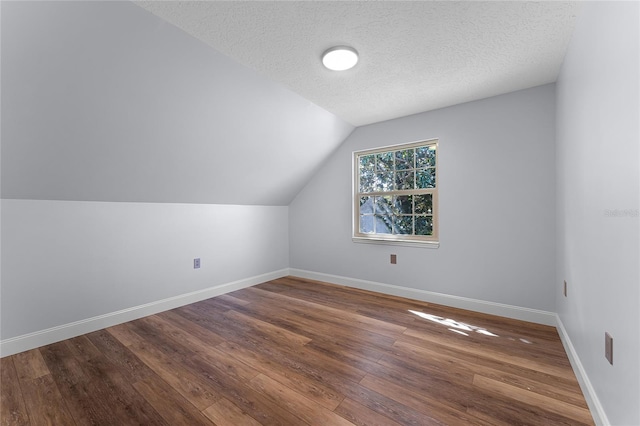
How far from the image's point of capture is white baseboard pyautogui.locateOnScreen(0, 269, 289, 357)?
2067 millimetres

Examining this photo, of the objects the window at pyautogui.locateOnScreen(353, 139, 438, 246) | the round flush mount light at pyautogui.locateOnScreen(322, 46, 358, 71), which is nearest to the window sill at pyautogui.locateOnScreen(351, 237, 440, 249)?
the window at pyautogui.locateOnScreen(353, 139, 438, 246)

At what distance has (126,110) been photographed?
1.99 metres

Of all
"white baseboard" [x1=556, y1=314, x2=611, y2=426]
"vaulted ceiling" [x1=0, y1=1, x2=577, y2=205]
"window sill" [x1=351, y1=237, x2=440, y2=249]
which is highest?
"vaulted ceiling" [x1=0, y1=1, x2=577, y2=205]

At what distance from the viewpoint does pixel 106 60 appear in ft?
5.47

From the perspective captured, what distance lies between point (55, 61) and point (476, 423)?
314 centimetres

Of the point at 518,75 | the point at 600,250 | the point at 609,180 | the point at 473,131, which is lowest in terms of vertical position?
the point at 600,250

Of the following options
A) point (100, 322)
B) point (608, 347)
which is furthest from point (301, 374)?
point (100, 322)

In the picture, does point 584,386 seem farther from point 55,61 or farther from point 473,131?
point 55,61

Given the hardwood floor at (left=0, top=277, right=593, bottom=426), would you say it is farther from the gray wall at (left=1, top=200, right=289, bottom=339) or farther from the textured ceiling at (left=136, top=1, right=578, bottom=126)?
the textured ceiling at (left=136, top=1, right=578, bottom=126)

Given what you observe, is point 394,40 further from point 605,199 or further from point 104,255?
point 104,255

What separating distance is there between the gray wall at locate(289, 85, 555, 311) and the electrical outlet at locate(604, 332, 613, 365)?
4.97ft

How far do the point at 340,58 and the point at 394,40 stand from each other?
414mm

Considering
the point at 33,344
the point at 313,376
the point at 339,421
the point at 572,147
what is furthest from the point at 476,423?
the point at 33,344

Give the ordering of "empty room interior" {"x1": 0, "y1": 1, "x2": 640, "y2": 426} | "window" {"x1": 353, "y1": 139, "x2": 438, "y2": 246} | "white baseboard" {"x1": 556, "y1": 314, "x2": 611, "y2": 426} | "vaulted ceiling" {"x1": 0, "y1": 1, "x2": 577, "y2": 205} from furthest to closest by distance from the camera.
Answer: "window" {"x1": 353, "y1": 139, "x2": 438, "y2": 246}, "vaulted ceiling" {"x1": 0, "y1": 1, "x2": 577, "y2": 205}, "empty room interior" {"x1": 0, "y1": 1, "x2": 640, "y2": 426}, "white baseboard" {"x1": 556, "y1": 314, "x2": 611, "y2": 426}
